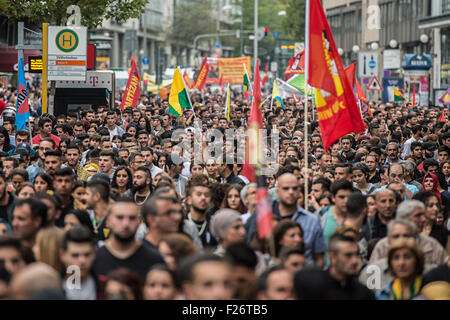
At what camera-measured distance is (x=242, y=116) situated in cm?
2603

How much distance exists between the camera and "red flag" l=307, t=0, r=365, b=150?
9.98 m

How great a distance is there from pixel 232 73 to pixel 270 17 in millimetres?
73456

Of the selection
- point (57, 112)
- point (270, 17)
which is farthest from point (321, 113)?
point (270, 17)

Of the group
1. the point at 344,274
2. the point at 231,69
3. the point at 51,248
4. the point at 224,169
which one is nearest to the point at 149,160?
the point at 224,169

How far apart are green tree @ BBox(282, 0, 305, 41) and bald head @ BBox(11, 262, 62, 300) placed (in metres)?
68.1

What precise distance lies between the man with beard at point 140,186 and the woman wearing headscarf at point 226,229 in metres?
2.88

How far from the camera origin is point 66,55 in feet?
66.6

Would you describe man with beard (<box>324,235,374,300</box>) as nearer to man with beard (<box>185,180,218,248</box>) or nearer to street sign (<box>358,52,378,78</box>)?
man with beard (<box>185,180,218,248</box>)

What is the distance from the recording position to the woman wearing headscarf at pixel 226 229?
7.40 m

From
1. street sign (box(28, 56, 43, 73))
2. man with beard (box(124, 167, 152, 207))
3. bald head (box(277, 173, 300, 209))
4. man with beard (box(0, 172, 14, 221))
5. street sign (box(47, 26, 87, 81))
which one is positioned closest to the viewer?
bald head (box(277, 173, 300, 209))

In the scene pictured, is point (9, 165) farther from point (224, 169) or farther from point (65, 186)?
point (224, 169)

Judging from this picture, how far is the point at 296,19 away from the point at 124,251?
6777cm

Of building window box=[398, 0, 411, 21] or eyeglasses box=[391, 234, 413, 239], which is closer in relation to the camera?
eyeglasses box=[391, 234, 413, 239]

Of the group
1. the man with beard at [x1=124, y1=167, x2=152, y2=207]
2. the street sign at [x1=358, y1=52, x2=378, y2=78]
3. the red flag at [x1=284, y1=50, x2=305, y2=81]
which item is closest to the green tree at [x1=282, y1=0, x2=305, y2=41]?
the street sign at [x1=358, y1=52, x2=378, y2=78]
